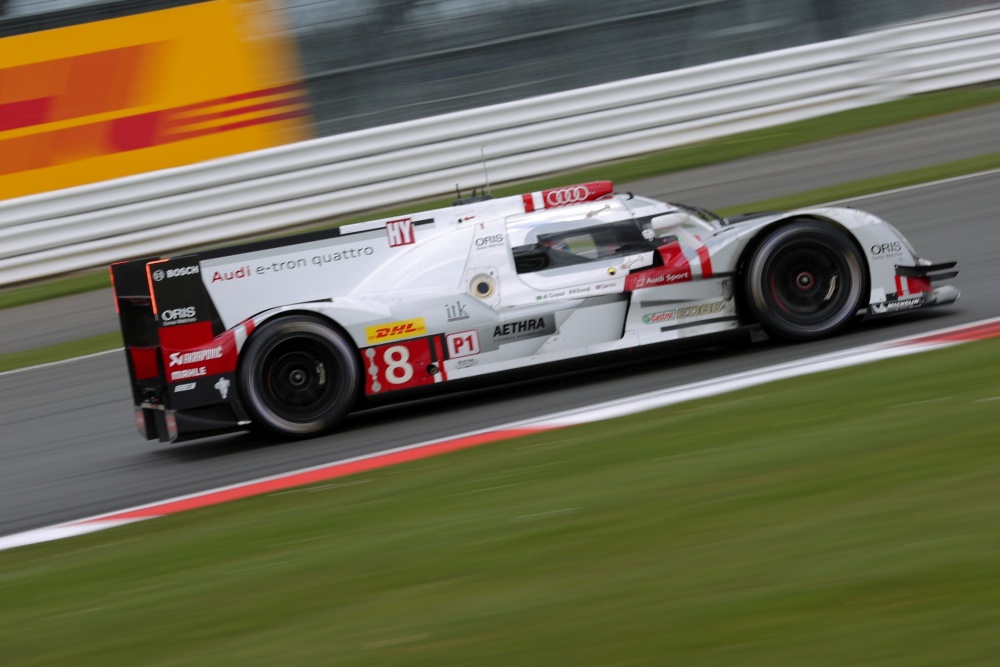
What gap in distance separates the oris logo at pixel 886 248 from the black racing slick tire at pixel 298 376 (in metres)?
3.31

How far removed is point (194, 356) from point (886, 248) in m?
4.34

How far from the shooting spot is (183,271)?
7613mm

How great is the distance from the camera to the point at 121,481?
23.7 feet

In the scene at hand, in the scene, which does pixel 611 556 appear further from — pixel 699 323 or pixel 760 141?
pixel 760 141

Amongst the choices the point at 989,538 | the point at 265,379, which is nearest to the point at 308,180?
the point at 265,379

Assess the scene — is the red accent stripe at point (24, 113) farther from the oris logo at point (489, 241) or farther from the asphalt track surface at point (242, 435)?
the oris logo at point (489, 241)

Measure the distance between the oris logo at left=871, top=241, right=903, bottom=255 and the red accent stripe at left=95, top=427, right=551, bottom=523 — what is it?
2560 millimetres

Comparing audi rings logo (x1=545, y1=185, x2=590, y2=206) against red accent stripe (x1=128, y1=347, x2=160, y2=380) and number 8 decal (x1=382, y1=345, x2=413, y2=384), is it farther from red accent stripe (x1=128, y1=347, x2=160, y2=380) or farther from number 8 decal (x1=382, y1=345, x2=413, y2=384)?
red accent stripe (x1=128, y1=347, x2=160, y2=380)

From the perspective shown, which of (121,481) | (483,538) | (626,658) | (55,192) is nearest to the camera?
(626,658)

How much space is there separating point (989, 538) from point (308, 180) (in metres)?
11.7

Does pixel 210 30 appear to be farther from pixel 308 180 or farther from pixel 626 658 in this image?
pixel 626 658

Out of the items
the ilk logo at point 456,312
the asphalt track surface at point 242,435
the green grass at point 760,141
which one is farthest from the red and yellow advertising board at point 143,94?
the ilk logo at point 456,312

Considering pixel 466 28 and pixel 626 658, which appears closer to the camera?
pixel 626 658

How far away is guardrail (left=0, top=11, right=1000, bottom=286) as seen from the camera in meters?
14.4
